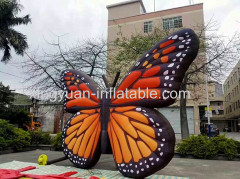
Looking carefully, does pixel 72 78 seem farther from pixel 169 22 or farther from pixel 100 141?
pixel 169 22

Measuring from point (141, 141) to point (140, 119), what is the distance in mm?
379

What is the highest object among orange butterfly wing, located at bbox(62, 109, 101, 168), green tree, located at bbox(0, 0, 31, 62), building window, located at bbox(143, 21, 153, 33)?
building window, located at bbox(143, 21, 153, 33)

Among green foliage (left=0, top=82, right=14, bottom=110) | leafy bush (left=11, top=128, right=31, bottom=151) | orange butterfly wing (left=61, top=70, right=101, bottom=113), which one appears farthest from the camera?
green foliage (left=0, top=82, right=14, bottom=110)

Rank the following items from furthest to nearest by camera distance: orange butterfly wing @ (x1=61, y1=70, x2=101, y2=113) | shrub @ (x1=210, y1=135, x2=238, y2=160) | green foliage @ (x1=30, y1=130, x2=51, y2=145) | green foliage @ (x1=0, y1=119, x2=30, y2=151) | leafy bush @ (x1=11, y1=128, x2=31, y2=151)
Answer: green foliage @ (x1=30, y1=130, x2=51, y2=145) → leafy bush @ (x1=11, y1=128, x2=31, y2=151) → green foliage @ (x1=0, y1=119, x2=30, y2=151) → shrub @ (x1=210, y1=135, x2=238, y2=160) → orange butterfly wing @ (x1=61, y1=70, x2=101, y2=113)

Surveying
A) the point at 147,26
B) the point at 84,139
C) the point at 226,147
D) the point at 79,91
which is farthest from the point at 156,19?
the point at 84,139

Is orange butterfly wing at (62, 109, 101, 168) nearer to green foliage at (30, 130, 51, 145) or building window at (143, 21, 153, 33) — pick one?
green foliage at (30, 130, 51, 145)

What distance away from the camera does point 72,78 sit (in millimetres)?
5281

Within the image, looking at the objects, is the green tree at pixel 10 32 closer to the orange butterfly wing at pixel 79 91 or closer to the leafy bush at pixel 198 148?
the orange butterfly wing at pixel 79 91

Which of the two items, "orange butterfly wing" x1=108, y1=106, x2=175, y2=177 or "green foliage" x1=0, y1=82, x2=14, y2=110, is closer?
"orange butterfly wing" x1=108, y1=106, x2=175, y2=177

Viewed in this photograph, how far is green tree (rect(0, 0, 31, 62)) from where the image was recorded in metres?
15.2

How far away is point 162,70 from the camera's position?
367 cm

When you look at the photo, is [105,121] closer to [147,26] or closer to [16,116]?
[16,116]

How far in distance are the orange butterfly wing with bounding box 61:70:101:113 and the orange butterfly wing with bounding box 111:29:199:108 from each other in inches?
36.4

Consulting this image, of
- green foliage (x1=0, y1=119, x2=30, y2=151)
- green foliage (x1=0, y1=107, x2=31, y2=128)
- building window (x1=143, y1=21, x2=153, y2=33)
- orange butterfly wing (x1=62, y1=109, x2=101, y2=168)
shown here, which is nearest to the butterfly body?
orange butterfly wing (x1=62, y1=109, x2=101, y2=168)
